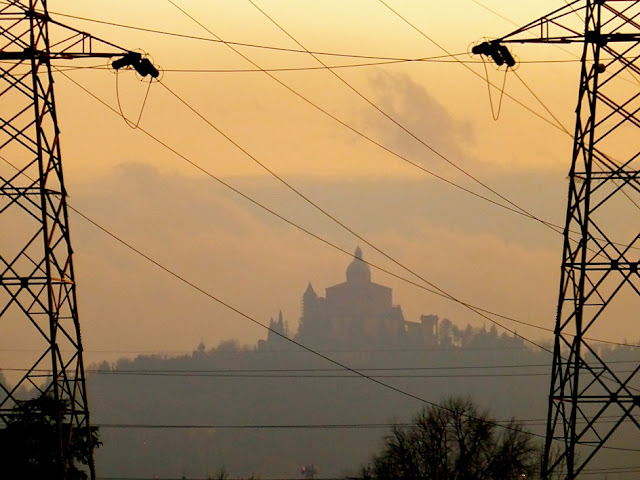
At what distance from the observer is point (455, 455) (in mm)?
112125

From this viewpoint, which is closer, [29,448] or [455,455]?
[29,448]

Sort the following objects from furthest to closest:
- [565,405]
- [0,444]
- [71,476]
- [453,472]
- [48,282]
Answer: [453,472], [71,476], [0,444], [565,405], [48,282]

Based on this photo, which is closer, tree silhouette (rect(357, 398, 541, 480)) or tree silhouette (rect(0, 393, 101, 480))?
tree silhouette (rect(0, 393, 101, 480))

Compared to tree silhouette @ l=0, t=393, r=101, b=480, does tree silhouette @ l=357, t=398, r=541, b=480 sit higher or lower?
higher

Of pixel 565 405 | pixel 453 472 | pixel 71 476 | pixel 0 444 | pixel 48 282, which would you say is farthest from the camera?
pixel 453 472

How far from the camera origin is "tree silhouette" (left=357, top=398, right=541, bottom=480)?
107m

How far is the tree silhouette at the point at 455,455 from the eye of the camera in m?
107

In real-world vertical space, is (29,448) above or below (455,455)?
below

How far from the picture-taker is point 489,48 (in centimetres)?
4819

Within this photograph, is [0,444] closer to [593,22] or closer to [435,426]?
[593,22]

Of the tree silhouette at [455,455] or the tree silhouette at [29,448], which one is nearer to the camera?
the tree silhouette at [29,448]

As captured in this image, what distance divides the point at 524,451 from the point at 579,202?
66.8 metres

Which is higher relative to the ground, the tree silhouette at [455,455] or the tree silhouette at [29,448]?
the tree silhouette at [455,455]

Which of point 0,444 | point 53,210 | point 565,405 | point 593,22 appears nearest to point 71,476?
point 0,444
